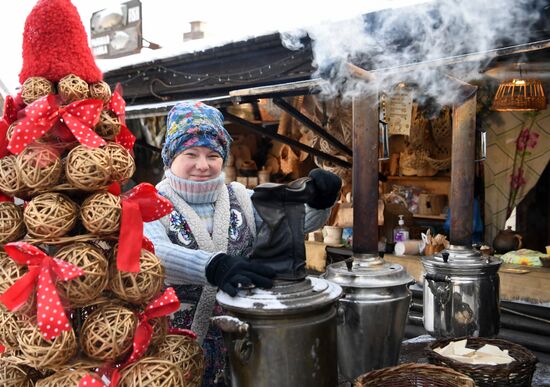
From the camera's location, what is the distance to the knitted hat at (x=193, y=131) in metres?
2.12

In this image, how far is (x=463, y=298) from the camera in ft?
9.00

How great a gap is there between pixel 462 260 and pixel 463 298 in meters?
0.22

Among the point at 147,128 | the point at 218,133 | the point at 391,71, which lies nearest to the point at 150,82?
the point at 147,128

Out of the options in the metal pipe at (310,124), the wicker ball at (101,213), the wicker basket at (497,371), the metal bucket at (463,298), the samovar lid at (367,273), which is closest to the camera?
the wicker ball at (101,213)

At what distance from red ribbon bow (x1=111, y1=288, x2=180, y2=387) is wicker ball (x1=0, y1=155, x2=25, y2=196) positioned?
0.52 meters

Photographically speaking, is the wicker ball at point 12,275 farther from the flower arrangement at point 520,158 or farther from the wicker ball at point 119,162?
the flower arrangement at point 520,158

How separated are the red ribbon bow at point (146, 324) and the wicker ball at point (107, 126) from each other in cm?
52

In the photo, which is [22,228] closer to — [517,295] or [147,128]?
[517,295]

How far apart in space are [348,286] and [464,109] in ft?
4.56

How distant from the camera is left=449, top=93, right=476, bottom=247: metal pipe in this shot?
3.02 m

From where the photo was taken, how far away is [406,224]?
6.31 m

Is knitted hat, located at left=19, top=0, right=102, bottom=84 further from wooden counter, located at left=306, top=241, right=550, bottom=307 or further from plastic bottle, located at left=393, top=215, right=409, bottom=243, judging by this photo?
plastic bottle, located at left=393, top=215, right=409, bottom=243

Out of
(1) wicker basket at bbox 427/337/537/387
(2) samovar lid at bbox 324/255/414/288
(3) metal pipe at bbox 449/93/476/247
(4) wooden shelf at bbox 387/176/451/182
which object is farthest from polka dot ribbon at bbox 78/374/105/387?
(4) wooden shelf at bbox 387/176/451/182

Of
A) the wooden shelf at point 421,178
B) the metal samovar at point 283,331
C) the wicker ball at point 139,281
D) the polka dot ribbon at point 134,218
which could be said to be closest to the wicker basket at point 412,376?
the metal samovar at point 283,331
